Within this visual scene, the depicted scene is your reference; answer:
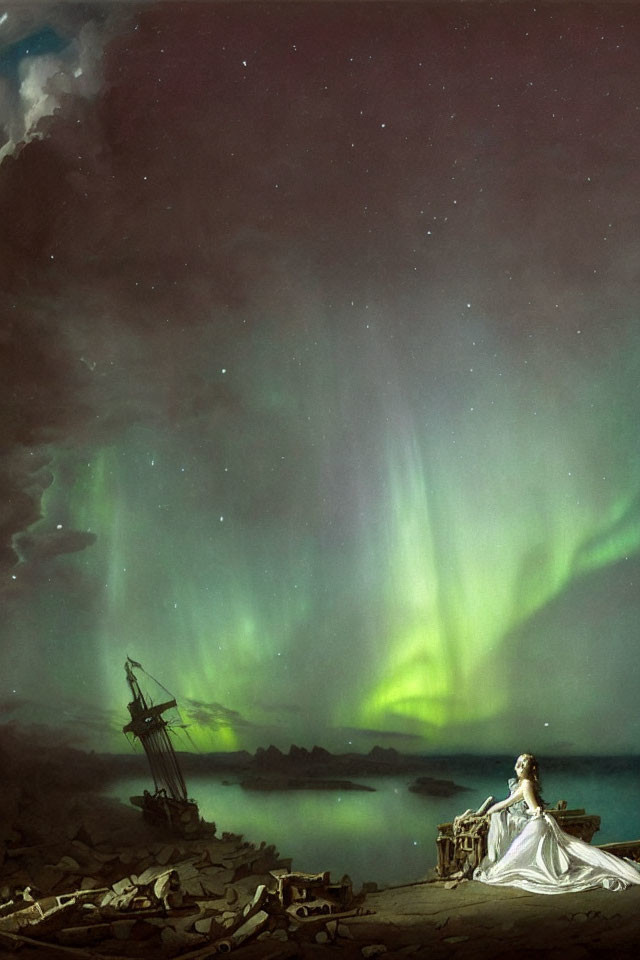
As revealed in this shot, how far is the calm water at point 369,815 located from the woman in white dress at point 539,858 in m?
0.45

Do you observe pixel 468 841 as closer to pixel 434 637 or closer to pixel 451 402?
pixel 434 637

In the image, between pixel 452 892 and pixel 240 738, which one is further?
pixel 240 738

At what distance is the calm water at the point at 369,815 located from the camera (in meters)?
7.64

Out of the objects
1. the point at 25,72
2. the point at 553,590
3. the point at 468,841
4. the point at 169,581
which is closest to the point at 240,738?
the point at 169,581

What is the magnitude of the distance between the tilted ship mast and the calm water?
10 cm

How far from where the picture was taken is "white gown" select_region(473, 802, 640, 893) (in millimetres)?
→ 6934

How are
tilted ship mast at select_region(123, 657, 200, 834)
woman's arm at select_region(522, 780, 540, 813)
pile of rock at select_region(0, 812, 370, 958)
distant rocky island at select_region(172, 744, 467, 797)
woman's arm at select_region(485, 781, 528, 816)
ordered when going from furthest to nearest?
1. distant rocky island at select_region(172, 744, 467, 797)
2. tilted ship mast at select_region(123, 657, 200, 834)
3. woman's arm at select_region(485, 781, 528, 816)
4. woman's arm at select_region(522, 780, 540, 813)
5. pile of rock at select_region(0, 812, 370, 958)

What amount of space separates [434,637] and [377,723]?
0.78 metres

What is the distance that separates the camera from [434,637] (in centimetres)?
803

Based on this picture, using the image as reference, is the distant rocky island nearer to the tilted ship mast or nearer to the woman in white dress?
the tilted ship mast

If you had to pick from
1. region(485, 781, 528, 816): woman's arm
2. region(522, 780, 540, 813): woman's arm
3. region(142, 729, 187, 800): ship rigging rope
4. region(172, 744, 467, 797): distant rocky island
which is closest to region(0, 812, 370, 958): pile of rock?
region(142, 729, 187, 800): ship rigging rope

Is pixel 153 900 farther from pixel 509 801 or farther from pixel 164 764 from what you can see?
pixel 509 801

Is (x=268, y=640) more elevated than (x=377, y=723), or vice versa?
(x=268, y=640)

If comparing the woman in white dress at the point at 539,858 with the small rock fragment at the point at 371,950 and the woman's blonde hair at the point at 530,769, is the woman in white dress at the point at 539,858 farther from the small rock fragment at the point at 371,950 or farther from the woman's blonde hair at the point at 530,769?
the small rock fragment at the point at 371,950
